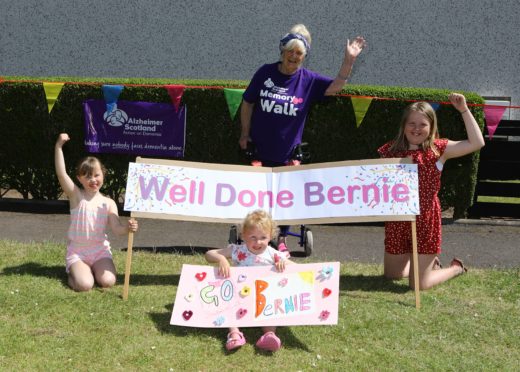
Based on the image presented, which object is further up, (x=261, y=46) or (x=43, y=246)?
(x=261, y=46)

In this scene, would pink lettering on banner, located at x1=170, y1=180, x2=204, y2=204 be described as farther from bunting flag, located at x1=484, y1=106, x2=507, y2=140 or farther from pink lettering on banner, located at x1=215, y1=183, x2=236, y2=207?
bunting flag, located at x1=484, y1=106, x2=507, y2=140

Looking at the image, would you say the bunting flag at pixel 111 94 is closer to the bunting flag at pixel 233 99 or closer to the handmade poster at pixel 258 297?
the bunting flag at pixel 233 99

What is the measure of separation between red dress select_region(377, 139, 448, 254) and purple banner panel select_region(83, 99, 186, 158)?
398cm

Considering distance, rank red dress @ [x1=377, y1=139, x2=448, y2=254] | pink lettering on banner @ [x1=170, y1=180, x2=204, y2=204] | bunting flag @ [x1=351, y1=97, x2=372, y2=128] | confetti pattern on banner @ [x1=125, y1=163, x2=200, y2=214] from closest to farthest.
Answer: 1. confetti pattern on banner @ [x1=125, y1=163, x2=200, y2=214]
2. pink lettering on banner @ [x1=170, y1=180, x2=204, y2=204]
3. red dress @ [x1=377, y1=139, x2=448, y2=254]
4. bunting flag @ [x1=351, y1=97, x2=372, y2=128]

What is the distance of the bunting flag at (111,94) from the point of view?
897 centimetres

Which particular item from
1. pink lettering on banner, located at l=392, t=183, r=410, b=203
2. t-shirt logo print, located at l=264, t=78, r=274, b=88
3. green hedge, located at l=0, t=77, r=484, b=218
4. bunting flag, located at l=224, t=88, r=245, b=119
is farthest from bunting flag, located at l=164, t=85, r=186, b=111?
pink lettering on banner, located at l=392, t=183, r=410, b=203

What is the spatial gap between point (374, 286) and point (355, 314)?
899 millimetres

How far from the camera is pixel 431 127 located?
573 cm

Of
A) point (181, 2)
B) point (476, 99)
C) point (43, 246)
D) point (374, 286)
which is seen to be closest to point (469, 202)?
point (476, 99)

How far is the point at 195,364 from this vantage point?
4074 millimetres

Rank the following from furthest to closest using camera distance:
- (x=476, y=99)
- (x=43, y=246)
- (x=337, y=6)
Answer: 1. (x=337, y=6)
2. (x=476, y=99)
3. (x=43, y=246)

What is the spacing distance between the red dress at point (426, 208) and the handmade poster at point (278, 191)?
329 mm

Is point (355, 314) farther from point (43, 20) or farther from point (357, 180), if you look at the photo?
point (43, 20)

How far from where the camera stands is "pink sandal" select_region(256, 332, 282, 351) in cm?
423
